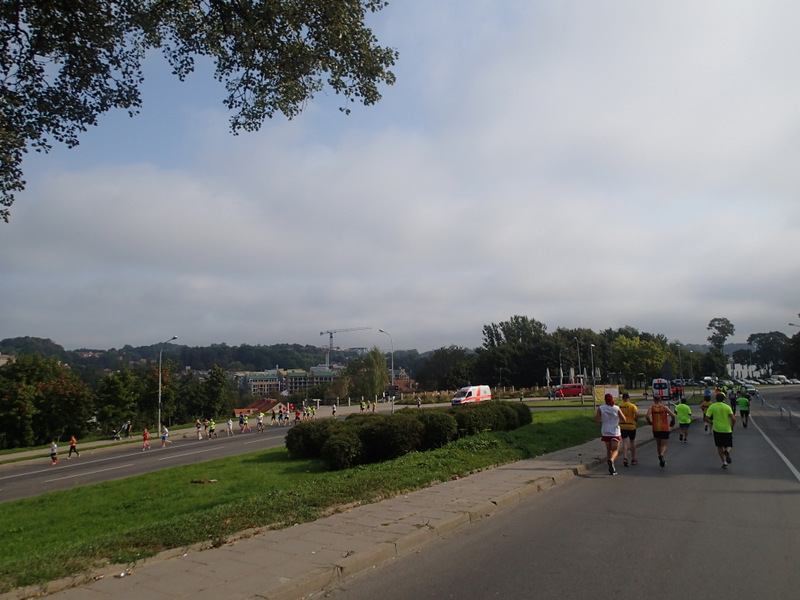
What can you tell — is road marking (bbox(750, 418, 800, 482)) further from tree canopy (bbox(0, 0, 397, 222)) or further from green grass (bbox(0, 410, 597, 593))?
tree canopy (bbox(0, 0, 397, 222))

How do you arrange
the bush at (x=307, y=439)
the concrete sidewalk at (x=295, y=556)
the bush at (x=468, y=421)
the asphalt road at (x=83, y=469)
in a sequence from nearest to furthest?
the concrete sidewalk at (x=295, y=556), the bush at (x=468, y=421), the bush at (x=307, y=439), the asphalt road at (x=83, y=469)

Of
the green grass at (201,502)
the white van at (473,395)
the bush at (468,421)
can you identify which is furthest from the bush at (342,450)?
the white van at (473,395)

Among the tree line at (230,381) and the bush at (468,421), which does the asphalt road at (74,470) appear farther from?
the tree line at (230,381)

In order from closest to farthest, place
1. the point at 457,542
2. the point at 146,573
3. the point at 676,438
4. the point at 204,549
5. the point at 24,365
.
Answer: the point at 146,573 → the point at 204,549 → the point at 457,542 → the point at 676,438 → the point at 24,365

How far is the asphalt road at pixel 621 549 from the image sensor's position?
17.2 ft

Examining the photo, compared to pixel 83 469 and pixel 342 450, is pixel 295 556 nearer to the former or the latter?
pixel 342 450

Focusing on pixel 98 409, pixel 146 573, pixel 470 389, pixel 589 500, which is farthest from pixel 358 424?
pixel 98 409

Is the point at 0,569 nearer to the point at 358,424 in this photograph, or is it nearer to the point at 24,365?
the point at 358,424

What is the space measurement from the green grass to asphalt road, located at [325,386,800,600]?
7.57 feet

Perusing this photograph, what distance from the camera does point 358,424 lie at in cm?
1672

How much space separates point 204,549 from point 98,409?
4997 centimetres

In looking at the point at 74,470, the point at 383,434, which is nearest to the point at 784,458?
the point at 383,434

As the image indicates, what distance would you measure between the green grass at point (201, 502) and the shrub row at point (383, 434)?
2.46 ft

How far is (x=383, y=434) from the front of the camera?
1535 centimetres
